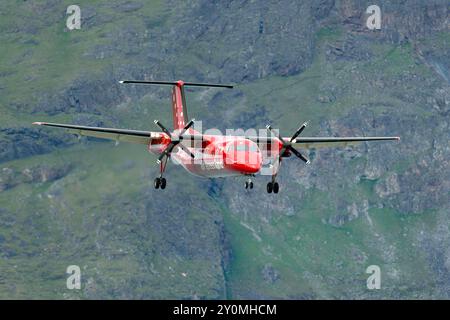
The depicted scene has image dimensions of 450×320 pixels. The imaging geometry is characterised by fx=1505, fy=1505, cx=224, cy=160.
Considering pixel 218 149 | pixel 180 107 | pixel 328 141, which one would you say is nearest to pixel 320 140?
pixel 328 141

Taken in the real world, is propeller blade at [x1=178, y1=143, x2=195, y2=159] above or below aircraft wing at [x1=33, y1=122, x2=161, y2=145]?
below

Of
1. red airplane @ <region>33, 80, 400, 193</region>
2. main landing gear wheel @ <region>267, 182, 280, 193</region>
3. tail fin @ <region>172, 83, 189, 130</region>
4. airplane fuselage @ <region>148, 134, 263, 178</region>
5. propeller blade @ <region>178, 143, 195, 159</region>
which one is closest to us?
airplane fuselage @ <region>148, 134, 263, 178</region>

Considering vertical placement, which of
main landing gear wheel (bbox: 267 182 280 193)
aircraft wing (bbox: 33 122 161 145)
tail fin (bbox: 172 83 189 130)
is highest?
tail fin (bbox: 172 83 189 130)

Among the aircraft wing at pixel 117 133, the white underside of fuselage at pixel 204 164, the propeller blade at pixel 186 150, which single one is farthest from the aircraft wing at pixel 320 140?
the aircraft wing at pixel 117 133

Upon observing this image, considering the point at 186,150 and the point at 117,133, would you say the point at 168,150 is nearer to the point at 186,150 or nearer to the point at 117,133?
the point at 186,150

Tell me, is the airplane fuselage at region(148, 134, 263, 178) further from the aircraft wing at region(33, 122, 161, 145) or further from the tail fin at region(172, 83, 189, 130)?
the tail fin at region(172, 83, 189, 130)

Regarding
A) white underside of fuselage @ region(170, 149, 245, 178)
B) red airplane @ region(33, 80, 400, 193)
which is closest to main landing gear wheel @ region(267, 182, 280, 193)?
red airplane @ region(33, 80, 400, 193)

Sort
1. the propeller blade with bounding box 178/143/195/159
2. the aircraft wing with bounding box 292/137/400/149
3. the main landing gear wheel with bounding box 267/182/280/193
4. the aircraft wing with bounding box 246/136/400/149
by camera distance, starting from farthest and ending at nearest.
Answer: the aircraft wing with bounding box 292/137/400/149
the aircraft wing with bounding box 246/136/400/149
the propeller blade with bounding box 178/143/195/159
the main landing gear wheel with bounding box 267/182/280/193

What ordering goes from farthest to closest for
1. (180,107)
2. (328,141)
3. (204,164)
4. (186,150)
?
(180,107) → (328,141) → (186,150) → (204,164)

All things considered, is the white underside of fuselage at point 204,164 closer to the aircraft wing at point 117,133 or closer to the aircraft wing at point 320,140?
the aircraft wing at point 117,133
